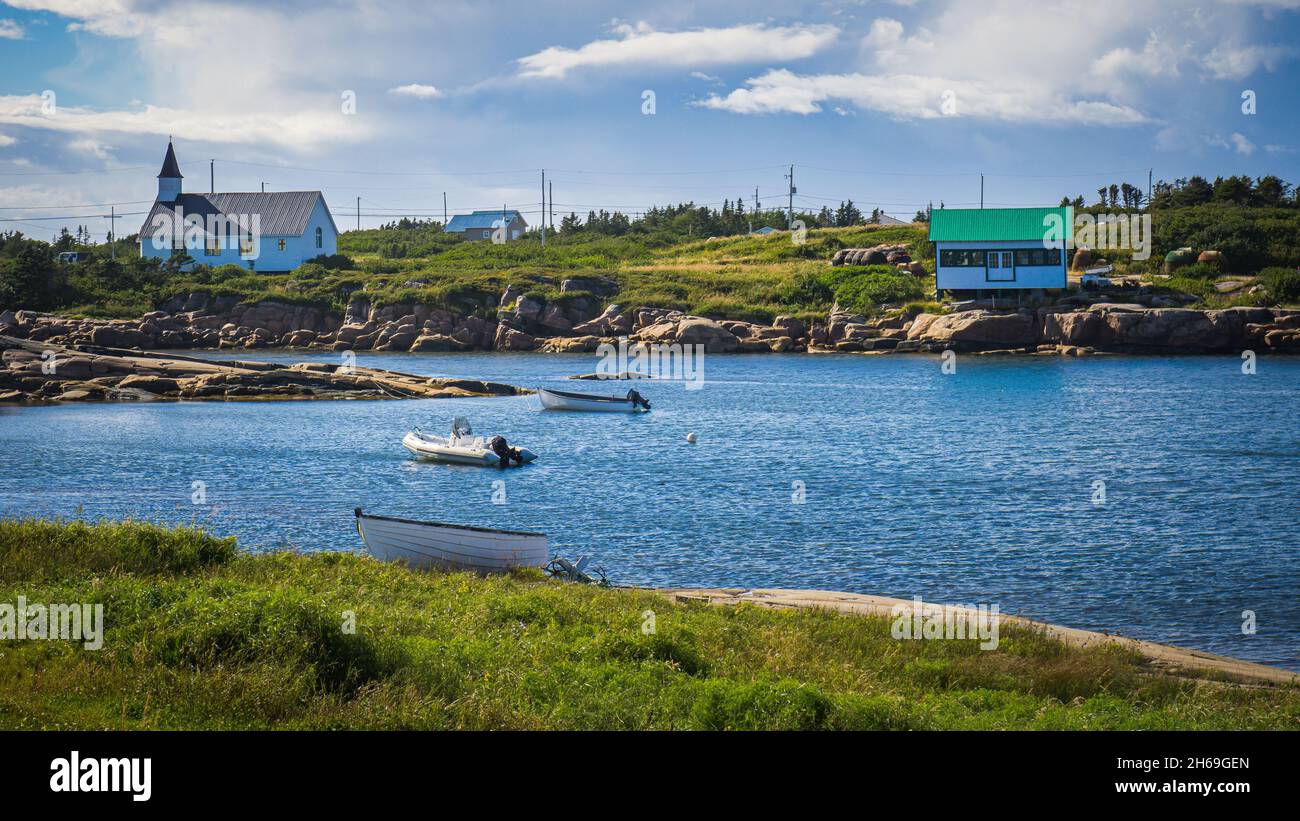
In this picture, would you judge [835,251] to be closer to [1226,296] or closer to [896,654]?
[1226,296]

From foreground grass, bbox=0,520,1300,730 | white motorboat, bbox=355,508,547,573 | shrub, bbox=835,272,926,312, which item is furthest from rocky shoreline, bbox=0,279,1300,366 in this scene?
foreground grass, bbox=0,520,1300,730

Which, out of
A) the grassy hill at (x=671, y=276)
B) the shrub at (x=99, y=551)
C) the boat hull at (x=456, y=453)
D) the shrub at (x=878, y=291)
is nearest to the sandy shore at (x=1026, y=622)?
the shrub at (x=99, y=551)

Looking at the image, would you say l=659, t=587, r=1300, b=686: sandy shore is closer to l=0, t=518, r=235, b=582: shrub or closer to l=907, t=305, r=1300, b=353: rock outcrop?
l=0, t=518, r=235, b=582: shrub

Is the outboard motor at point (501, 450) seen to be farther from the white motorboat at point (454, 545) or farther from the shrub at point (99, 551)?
the shrub at point (99, 551)

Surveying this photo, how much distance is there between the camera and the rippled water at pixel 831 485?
24.4m

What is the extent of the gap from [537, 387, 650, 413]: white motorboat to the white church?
7081 cm

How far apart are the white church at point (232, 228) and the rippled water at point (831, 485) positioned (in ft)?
207

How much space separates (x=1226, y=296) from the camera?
296 ft

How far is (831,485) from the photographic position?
36.5m

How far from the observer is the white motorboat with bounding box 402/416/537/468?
40281 millimetres

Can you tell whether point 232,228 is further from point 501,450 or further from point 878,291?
point 501,450
